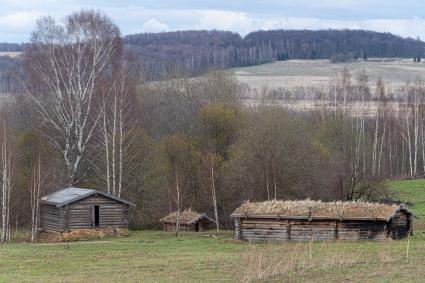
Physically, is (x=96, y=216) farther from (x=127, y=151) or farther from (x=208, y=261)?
(x=208, y=261)

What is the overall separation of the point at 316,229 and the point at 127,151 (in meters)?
19.6

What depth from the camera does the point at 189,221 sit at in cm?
5216

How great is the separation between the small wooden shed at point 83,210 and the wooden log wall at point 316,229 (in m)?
9.59

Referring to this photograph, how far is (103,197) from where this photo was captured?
164 feet

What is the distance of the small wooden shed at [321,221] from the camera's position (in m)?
40.7

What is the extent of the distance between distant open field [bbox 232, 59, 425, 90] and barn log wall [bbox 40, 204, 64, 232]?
8840 cm

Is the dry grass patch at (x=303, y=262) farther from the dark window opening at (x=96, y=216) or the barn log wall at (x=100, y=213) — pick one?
the dark window opening at (x=96, y=216)

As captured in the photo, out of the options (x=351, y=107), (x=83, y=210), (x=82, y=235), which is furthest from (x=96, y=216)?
(x=351, y=107)

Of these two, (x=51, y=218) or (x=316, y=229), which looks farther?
(x=51, y=218)

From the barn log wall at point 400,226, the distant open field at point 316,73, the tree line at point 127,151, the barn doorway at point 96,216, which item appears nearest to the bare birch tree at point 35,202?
the tree line at point 127,151

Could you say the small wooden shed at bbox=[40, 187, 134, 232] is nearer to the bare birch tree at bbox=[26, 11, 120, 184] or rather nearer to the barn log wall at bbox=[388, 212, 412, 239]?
the bare birch tree at bbox=[26, 11, 120, 184]

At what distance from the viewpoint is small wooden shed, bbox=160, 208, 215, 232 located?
5231cm

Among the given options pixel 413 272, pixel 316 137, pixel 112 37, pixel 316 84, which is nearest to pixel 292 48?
pixel 316 84

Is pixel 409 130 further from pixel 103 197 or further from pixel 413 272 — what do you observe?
pixel 413 272
